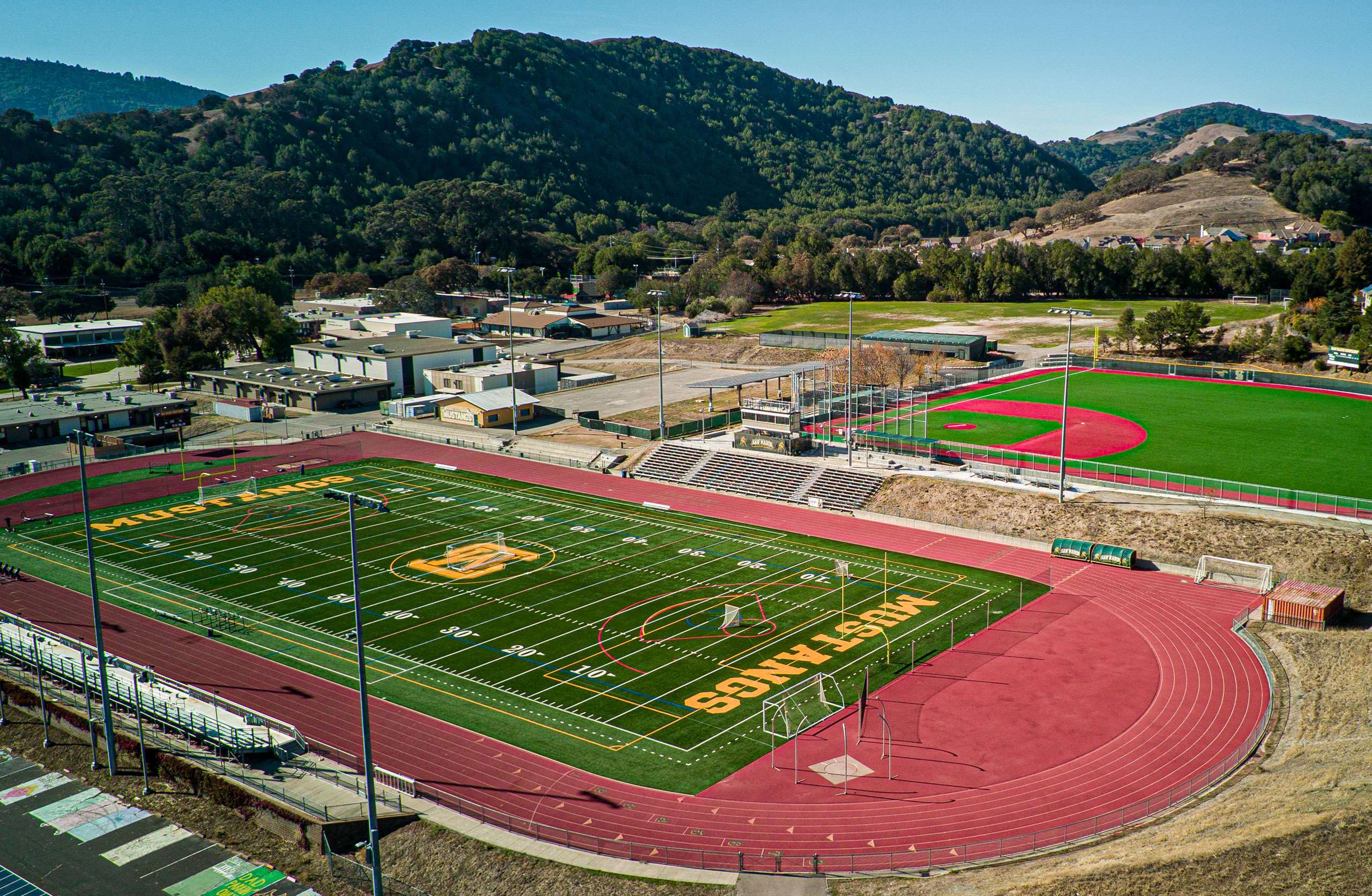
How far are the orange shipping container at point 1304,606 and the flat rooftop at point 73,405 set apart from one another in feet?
276

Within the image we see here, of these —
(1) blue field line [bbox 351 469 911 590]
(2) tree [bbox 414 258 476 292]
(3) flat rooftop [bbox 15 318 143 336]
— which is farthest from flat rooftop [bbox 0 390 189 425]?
(2) tree [bbox 414 258 476 292]

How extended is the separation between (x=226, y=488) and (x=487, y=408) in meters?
23.3

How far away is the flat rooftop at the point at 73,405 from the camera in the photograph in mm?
80688

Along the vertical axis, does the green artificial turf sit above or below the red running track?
above

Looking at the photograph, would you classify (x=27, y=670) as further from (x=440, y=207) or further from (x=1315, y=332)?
(x=440, y=207)

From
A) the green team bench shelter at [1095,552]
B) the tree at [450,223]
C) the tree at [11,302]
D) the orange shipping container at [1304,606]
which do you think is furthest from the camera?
the tree at [450,223]

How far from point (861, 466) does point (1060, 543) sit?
15.6 metres

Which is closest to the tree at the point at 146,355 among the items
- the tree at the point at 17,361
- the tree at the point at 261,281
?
the tree at the point at 17,361

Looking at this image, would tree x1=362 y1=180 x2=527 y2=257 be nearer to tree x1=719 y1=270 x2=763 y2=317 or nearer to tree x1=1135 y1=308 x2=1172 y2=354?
tree x1=719 y1=270 x2=763 y2=317

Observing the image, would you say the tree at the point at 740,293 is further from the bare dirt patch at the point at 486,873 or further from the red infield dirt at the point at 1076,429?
the bare dirt patch at the point at 486,873

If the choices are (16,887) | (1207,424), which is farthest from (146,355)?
(1207,424)

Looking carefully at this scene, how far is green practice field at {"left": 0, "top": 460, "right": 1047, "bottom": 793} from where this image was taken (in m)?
35.3

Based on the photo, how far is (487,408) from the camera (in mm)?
84000

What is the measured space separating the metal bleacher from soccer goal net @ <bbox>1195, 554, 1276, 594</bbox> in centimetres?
1919
